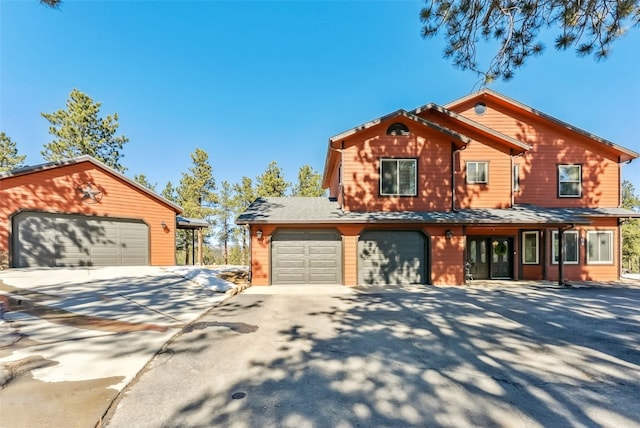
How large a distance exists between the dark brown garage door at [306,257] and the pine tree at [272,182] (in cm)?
1521

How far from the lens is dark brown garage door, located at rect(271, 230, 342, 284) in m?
10.5

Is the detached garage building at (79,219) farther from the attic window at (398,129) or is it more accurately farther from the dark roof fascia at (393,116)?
the attic window at (398,129)

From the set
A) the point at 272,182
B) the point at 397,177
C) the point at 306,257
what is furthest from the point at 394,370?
the point at 272,182

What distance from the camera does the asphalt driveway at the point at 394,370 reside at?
2.79m

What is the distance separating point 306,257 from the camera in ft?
34.8

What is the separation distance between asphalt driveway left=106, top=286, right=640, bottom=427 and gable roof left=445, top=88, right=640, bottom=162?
8.93 meters

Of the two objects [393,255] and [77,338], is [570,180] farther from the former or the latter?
[77,338]

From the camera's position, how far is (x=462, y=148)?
11.2 m

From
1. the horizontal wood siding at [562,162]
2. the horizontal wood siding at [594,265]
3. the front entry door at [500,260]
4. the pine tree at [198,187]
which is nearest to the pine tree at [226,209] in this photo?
the pine tree at [198,187]

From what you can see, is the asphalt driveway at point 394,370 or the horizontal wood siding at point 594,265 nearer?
the asphalt driveway at point 394,370

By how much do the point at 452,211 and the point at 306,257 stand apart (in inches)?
236

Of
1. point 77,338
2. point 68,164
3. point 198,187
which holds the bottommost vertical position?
point 77,338

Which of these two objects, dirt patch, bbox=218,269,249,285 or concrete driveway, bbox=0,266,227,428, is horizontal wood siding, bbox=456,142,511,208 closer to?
dirt patch, bbox=218,269,249,285

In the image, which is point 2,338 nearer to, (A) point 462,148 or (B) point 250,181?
(A) point 462,148
